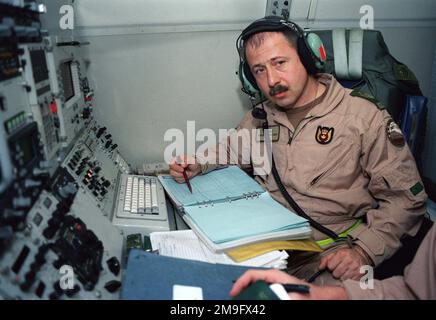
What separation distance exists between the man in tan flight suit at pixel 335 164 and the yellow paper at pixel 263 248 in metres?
0.18

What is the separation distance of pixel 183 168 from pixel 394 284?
90 centimetres

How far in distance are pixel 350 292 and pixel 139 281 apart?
22.2 inches

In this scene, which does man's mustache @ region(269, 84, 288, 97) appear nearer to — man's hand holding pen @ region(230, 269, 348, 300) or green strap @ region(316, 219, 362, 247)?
green strap @ region(316, 219, 362, 247)

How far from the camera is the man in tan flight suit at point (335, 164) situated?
1326 millimetres

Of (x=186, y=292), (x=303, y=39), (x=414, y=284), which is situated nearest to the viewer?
(x=186, y=292)

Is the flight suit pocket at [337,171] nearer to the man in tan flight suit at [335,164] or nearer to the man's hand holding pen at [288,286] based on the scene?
the man in tan flight suit at [335,164]

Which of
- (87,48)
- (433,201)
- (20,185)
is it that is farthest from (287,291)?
(87,48)

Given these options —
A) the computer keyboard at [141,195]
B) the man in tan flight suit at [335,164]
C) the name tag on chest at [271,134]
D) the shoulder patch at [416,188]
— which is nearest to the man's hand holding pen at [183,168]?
the man in tan flight suit at [335,164]

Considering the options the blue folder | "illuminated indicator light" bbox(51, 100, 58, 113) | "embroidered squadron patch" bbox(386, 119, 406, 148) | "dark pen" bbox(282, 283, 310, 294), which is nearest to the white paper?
the blue folder

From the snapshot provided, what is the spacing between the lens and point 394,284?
3.20ft

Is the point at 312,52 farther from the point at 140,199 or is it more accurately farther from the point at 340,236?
the point at 140,199

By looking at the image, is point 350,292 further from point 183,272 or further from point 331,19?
point 331,19

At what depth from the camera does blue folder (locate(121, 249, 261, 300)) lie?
81 cm

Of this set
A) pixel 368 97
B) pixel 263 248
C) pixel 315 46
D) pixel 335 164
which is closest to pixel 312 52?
pixel 315 46
